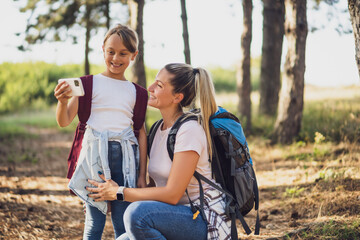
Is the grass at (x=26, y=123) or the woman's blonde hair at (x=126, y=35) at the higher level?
the woman's blonde hair at (x=126, y=35)

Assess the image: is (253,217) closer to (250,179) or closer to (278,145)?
(250,179)

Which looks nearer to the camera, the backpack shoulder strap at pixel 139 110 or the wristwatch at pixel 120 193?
the wristwatch at pixel 120 193

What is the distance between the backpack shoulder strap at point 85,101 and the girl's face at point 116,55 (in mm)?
196

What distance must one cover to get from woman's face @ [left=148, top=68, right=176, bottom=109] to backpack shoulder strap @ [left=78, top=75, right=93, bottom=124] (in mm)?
452

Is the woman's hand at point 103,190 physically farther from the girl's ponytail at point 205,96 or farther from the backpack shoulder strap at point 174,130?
the girl's ponytail at point 205,96

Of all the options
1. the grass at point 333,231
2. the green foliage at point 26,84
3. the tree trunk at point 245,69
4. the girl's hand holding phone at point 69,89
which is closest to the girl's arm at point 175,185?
the girl's hand holding phone at point 69,89

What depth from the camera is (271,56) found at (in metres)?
10.4

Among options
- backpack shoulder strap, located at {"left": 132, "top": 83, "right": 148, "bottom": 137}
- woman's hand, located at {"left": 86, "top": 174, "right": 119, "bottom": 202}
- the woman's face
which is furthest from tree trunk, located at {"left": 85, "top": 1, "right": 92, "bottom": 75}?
woman's hand, located at {"left": 86, "top": 174, "right": 119, "bottom": 202}

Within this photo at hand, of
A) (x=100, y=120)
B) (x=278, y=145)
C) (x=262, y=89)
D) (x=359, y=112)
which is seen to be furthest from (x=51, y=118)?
(x=100, y=120)

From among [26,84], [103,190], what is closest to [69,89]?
[103,190]

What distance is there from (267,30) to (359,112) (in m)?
3.72

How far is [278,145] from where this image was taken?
25.2 feet

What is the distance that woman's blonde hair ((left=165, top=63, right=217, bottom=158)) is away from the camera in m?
2.59

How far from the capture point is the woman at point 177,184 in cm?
242
